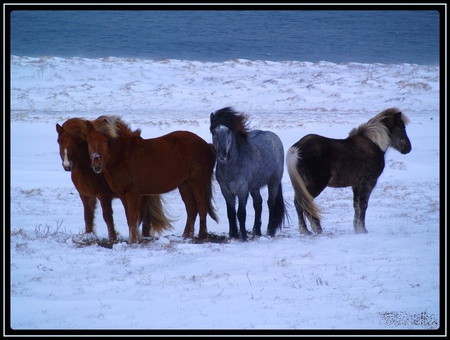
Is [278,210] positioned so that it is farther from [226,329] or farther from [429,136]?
[429,136]

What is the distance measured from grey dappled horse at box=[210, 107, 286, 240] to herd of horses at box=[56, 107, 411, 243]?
0.01 m

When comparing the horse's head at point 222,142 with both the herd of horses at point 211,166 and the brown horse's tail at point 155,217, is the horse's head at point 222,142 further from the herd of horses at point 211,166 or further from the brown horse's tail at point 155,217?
the brown horse's tail at point 155,217

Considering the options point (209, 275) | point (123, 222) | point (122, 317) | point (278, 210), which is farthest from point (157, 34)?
point (122, 317)

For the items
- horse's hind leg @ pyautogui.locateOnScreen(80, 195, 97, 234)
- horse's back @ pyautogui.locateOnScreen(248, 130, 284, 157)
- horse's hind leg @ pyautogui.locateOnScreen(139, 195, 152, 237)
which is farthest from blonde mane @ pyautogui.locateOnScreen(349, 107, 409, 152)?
horse's hind leg @ pyautogui.locateOnScreen(80, 195, 97, 234)

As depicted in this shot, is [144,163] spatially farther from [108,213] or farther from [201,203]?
[201,203]

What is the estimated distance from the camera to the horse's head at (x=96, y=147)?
6.57 m

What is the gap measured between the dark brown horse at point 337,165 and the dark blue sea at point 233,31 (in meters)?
2.59

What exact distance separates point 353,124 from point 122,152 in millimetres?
13598

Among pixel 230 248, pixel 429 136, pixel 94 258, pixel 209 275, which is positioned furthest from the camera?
pixel 429 136

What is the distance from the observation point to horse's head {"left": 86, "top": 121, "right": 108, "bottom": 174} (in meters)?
6.57

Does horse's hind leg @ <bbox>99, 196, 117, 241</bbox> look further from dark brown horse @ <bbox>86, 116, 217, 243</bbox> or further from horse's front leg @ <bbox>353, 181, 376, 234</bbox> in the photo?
horse's front leg @ <bbox>353, 181, 376, 234</bbox>

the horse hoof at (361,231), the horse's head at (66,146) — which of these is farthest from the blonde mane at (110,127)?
the horse hoof at (361,231)

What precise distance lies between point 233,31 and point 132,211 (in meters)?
9.77

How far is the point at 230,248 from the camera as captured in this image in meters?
6.71
